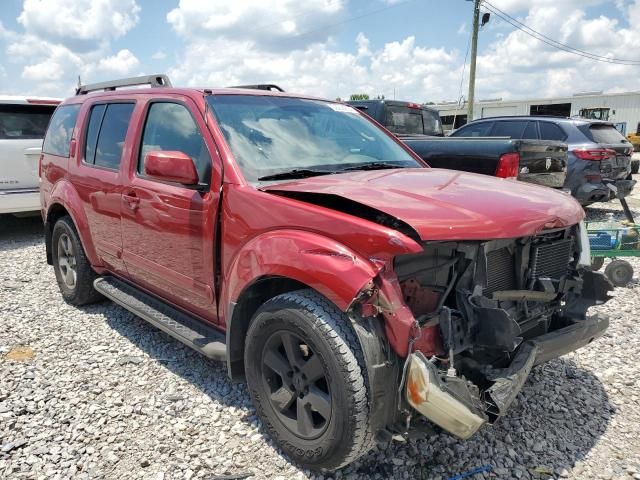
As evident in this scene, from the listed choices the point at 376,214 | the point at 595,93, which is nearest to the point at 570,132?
the point at 376,214

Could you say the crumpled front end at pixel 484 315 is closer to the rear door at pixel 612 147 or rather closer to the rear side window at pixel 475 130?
the rear door at pixel 612 147

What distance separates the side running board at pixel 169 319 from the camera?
3006mm

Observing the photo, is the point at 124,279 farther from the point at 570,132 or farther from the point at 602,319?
the point at 570,132

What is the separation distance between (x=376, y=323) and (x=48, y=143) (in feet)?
14.6

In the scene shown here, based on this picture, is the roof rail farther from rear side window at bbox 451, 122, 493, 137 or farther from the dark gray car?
rear side window at bbox 451, 122, 493, 137

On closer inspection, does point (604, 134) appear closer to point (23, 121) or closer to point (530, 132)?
point (530, 132)

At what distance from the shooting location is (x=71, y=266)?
4.92m

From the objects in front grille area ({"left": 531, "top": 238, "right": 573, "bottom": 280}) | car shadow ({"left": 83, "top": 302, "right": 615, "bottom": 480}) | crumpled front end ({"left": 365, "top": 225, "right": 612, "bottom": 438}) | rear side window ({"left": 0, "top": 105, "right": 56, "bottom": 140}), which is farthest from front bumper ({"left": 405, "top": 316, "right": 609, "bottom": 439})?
rear side window ({"left": 0, "top": 105, "right": 56, "bottom": 140})

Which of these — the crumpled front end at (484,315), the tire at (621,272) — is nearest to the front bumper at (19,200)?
the crumpled front end at (484,315)

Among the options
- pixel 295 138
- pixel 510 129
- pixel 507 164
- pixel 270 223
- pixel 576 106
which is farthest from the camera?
pixel 576 106

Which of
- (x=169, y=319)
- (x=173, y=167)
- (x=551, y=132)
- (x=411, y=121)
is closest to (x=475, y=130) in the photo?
(x=551, y=132)

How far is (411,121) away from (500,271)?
7099 mm

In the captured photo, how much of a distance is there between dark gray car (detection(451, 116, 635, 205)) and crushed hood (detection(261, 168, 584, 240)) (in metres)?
6.27

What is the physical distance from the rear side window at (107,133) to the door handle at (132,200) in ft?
1.23
